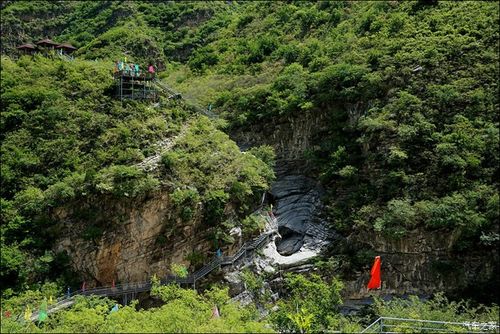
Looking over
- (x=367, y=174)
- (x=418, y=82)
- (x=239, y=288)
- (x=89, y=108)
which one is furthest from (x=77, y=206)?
(x=418, y=82)

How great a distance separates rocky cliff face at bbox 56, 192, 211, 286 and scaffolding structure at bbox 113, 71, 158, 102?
10681 millimetres

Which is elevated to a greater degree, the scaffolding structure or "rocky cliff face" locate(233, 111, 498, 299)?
the scaffolding structure

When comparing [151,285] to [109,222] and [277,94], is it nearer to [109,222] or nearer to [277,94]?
[109,222]

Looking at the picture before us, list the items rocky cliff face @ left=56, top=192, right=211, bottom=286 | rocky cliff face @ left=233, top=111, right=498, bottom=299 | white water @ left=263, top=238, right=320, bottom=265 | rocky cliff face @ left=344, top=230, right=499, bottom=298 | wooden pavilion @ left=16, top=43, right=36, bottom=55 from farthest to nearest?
wooden pavilion @ left=16, top=43, right=36, bottom=55 < white water @ left=263, top=238, right=320, bottom=265 < rocky cliff face @ left=233, top=111, right=498, bottom=299 < rocky cliff face @ left=344, top=230, right=499, bottom=298 < rocky cliff face @ left=56, top=192, right=211, bottom=286

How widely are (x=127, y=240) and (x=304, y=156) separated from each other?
18080 mm

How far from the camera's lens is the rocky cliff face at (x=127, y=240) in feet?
97.1

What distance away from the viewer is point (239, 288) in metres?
31.8

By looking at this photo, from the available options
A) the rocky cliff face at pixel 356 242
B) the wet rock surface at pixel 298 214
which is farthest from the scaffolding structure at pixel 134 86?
the wet rock surface at pixel 298 214

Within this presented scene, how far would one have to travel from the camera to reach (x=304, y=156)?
1645 inches

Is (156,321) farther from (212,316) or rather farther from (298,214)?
(298,214)

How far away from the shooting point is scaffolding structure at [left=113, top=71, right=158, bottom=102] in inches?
1492

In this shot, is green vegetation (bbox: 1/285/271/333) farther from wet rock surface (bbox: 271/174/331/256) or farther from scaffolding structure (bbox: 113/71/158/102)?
scaffolding structure (bbox: 113/71/158/102)

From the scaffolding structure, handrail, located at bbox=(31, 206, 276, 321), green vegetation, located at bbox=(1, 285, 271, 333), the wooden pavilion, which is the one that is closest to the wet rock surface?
handrail, located at bbox=(31, 206, 276, 321)

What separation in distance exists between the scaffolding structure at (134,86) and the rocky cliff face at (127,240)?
10681 mm
